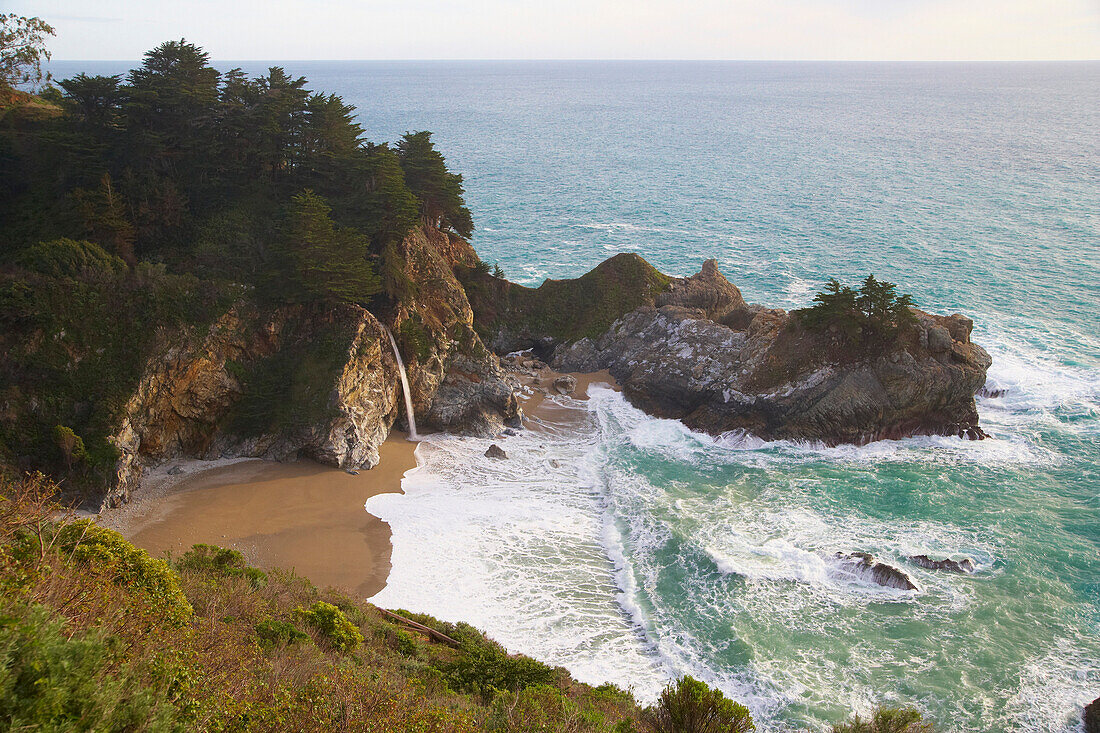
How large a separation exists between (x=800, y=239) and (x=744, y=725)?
205ft

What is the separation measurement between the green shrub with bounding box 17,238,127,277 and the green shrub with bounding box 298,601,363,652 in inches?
825

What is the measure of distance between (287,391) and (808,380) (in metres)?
26.7

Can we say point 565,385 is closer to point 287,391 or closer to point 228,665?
point 287,391

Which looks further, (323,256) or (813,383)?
(813,383)

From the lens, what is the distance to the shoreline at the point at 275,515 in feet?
83.6

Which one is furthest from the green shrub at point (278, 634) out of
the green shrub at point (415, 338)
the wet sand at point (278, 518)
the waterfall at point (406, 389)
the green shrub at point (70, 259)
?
the green shrub at point (70, 259)

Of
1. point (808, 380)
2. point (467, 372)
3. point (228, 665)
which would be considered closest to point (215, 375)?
point (467, 372)

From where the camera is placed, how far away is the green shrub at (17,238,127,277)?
28875mm

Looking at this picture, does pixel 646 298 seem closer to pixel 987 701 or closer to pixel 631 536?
pixel 631 536

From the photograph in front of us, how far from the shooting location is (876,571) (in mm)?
25078

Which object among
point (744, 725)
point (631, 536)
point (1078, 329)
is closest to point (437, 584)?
point (631, 536)

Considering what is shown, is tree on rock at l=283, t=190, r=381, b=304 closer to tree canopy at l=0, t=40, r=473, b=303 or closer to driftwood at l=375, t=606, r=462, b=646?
tree canopy at l=0, t=40, r=473, b=303

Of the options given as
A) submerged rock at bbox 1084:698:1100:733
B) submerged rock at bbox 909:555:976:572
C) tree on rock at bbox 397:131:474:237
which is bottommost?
submerged rock at bbox 1084:698:1100:733

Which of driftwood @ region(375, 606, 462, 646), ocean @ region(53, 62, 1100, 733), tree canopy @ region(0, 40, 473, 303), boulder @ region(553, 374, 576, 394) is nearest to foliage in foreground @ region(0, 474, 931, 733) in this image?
driftwood @ region(375, 606, 462, 646)
